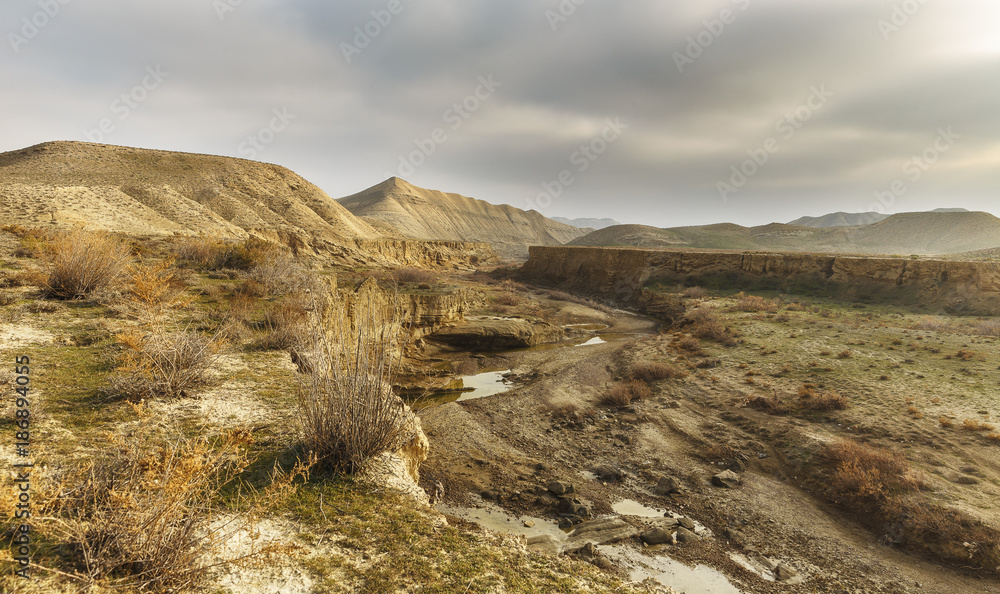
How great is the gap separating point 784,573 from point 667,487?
2.11 m

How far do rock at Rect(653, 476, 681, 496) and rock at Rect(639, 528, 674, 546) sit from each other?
1311mm

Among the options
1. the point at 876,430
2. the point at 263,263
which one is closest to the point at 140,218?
the point at 263,263

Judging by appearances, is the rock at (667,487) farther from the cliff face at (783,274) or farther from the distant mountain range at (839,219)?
the distant mountain range at (839,219)

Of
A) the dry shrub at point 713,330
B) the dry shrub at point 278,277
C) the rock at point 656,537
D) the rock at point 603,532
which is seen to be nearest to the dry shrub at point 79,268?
the dry shrub at point 278,277

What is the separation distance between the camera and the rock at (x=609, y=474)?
7895 millimetres

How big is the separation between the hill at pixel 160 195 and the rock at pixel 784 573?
1059 inches

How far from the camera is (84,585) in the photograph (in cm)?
189

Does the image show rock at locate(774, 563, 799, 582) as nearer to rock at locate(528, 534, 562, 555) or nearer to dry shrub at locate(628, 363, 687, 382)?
rock at locate(528, 534, 562, 555)

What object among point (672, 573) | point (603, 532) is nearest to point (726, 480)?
point (672, 573)

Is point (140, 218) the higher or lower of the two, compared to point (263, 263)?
higher

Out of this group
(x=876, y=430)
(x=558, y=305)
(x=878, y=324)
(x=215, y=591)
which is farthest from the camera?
(x=558, y=305)

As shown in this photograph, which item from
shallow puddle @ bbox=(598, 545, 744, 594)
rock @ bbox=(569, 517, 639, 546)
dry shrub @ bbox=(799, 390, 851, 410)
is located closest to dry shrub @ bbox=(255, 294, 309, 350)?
rock @ bbox=(569, 517, 639, 546)

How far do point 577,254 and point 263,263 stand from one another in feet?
104

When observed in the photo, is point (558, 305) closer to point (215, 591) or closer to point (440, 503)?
point (440, 503)
